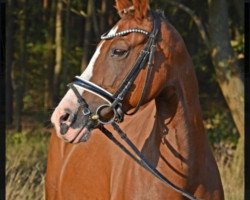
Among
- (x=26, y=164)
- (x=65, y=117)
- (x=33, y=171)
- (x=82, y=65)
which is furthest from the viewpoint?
(x=82, y=65)

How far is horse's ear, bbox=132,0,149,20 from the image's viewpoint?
12.8 feet

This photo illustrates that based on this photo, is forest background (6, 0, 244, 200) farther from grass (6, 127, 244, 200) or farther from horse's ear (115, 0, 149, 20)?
horse's ear (115, 0, 149, 20)

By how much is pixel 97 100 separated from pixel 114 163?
92 centimetres

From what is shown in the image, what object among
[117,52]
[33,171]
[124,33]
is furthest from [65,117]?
[33,171]

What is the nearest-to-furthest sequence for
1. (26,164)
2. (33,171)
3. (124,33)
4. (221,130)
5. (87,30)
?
(124,33), (33,171), (26,164), (221,130), (87,30)

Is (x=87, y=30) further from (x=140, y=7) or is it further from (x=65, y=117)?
(x=65, y=117)

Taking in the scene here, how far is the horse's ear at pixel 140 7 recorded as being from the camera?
154 inches

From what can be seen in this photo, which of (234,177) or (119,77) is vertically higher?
(119,77)

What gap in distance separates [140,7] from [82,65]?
9.76 meters

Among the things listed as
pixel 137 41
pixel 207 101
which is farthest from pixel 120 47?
pixel 207 101

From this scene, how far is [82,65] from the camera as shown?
1362 cm

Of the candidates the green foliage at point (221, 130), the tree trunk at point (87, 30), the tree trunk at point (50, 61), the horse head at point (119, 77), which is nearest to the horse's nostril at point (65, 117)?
the horse head at point (119, 77)

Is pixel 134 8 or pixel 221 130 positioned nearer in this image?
pixel 134 8

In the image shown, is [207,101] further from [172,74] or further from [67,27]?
[172,74]
